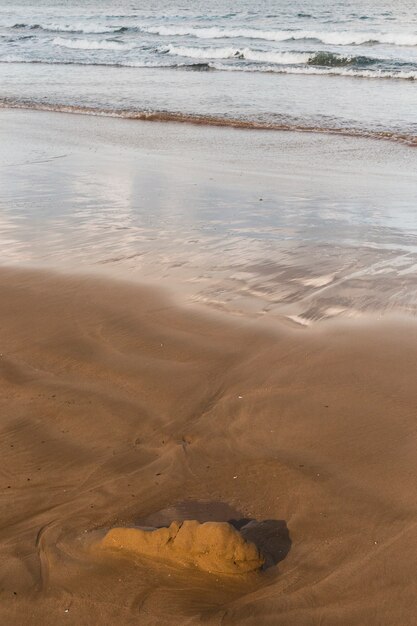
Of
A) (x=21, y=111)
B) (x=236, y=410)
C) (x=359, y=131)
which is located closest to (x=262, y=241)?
(x=236, y=410)

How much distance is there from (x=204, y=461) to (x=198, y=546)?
0.63 meters

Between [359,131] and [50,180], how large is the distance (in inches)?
223

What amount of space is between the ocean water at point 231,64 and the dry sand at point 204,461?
8205 mm

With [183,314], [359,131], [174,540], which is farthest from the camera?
[359,131]

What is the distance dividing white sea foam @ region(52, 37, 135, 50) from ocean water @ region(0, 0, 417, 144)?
0.08m

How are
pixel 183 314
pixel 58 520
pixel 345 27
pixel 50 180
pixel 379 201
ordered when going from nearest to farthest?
pixel 58 520 < pixel 183 314 < pixel 379 201 < pixel 50 180 < pixel 345 27

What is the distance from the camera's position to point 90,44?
97.7 feet

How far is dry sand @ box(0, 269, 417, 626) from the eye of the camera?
7.45 feet

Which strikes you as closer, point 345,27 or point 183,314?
point 183,314

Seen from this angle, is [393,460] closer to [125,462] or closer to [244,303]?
[125,462]

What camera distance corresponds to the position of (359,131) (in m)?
11.8

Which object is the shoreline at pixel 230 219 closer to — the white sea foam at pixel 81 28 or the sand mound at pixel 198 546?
the sand mound at pixel 198 546

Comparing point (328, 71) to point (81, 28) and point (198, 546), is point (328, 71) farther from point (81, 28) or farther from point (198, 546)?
point (198, 546)

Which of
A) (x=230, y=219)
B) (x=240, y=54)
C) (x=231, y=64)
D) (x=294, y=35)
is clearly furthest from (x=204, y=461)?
(x=294, y=35)
